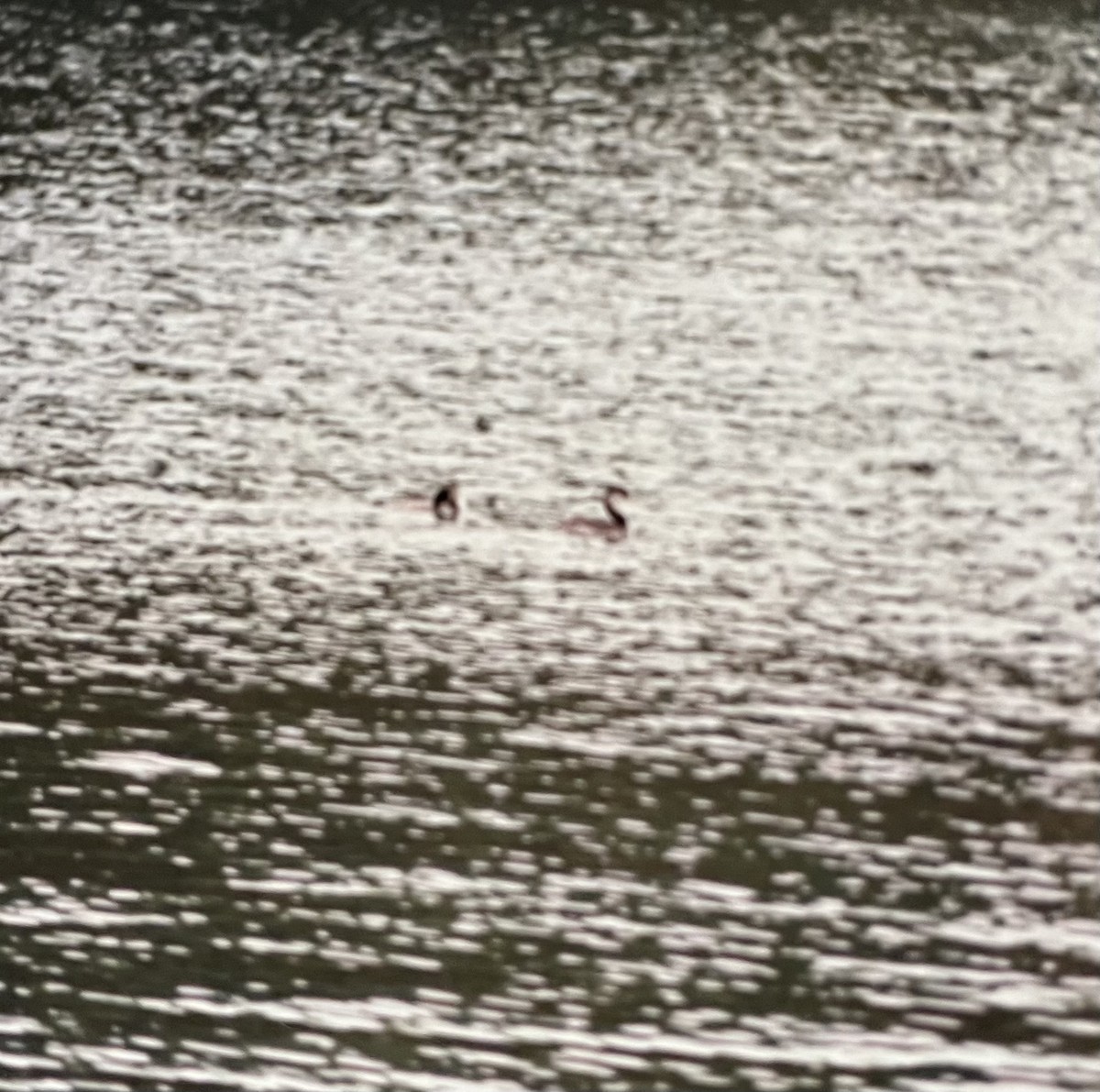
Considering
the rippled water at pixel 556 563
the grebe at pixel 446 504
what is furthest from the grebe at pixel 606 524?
the grebe at pixel 446 504

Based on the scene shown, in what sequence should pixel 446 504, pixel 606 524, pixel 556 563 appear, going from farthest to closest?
pixel 446 504 < pixel 606 524 < pixel 556 563

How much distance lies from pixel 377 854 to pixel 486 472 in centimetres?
230

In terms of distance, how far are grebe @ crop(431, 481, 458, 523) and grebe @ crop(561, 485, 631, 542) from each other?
0.43 m

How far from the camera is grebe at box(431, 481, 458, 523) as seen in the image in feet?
25.1

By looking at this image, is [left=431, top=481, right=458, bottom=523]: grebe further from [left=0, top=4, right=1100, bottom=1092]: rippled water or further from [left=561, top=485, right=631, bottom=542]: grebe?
[left=561, top=485, right=631, bottom=542]: grebe

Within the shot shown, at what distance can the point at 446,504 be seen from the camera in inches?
303

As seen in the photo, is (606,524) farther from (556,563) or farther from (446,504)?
(446,504)

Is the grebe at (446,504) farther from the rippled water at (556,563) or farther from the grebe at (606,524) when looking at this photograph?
the grebe at (606,524)

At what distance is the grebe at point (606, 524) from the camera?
7520 mm

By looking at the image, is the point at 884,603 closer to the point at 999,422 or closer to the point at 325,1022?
the point at 999,422

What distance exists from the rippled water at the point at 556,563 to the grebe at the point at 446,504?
57 mm

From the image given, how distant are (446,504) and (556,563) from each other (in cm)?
59

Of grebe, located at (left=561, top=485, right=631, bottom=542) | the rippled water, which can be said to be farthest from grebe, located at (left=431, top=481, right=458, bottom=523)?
grebe, located at (left=561, top=485, right=631, bottom=542)

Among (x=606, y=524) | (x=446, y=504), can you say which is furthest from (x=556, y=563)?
(x=446, y=504)
